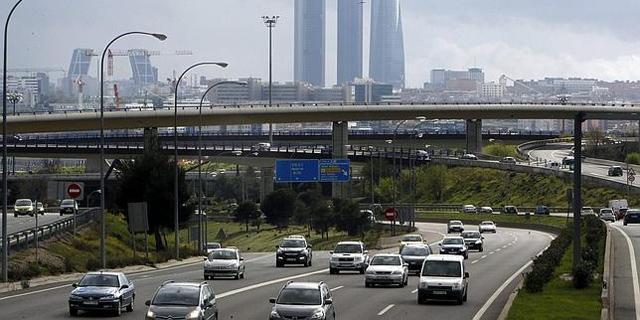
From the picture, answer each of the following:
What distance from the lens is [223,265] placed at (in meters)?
53.6

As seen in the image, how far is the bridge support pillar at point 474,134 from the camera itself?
18075 cm

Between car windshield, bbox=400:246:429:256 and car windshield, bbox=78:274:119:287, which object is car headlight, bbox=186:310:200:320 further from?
car windshield, bbox=400:246:429:256

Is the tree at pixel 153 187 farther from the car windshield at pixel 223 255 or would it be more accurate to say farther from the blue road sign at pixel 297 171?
the car windshield at pixel 223 255

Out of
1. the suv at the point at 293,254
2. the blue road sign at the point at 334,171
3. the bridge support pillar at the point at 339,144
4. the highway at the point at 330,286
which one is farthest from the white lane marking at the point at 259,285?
the bridge support pillar at the point at 339,144

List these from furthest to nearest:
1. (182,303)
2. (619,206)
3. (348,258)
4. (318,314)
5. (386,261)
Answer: (619,206) → (348,258) → (386,261) → (318,314) → (182,303)

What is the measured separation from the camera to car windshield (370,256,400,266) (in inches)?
1948

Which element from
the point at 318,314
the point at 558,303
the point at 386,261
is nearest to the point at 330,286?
the point at 386,261

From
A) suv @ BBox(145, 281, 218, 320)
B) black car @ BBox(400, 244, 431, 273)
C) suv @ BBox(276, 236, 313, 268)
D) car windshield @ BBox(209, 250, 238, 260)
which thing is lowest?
suv @ BBox(276, 236, 313, 268)

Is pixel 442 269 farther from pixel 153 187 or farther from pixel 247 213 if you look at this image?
pixel 247 213

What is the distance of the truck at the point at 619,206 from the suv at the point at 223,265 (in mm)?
64062

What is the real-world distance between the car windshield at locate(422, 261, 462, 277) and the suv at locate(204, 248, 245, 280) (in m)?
14.9

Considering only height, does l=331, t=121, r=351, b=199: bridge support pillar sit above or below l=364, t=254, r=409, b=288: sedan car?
above

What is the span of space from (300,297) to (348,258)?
26.8m

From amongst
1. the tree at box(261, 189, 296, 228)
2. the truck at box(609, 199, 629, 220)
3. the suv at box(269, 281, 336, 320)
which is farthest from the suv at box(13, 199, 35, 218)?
the suv at box(269, 281, 336, 320)
